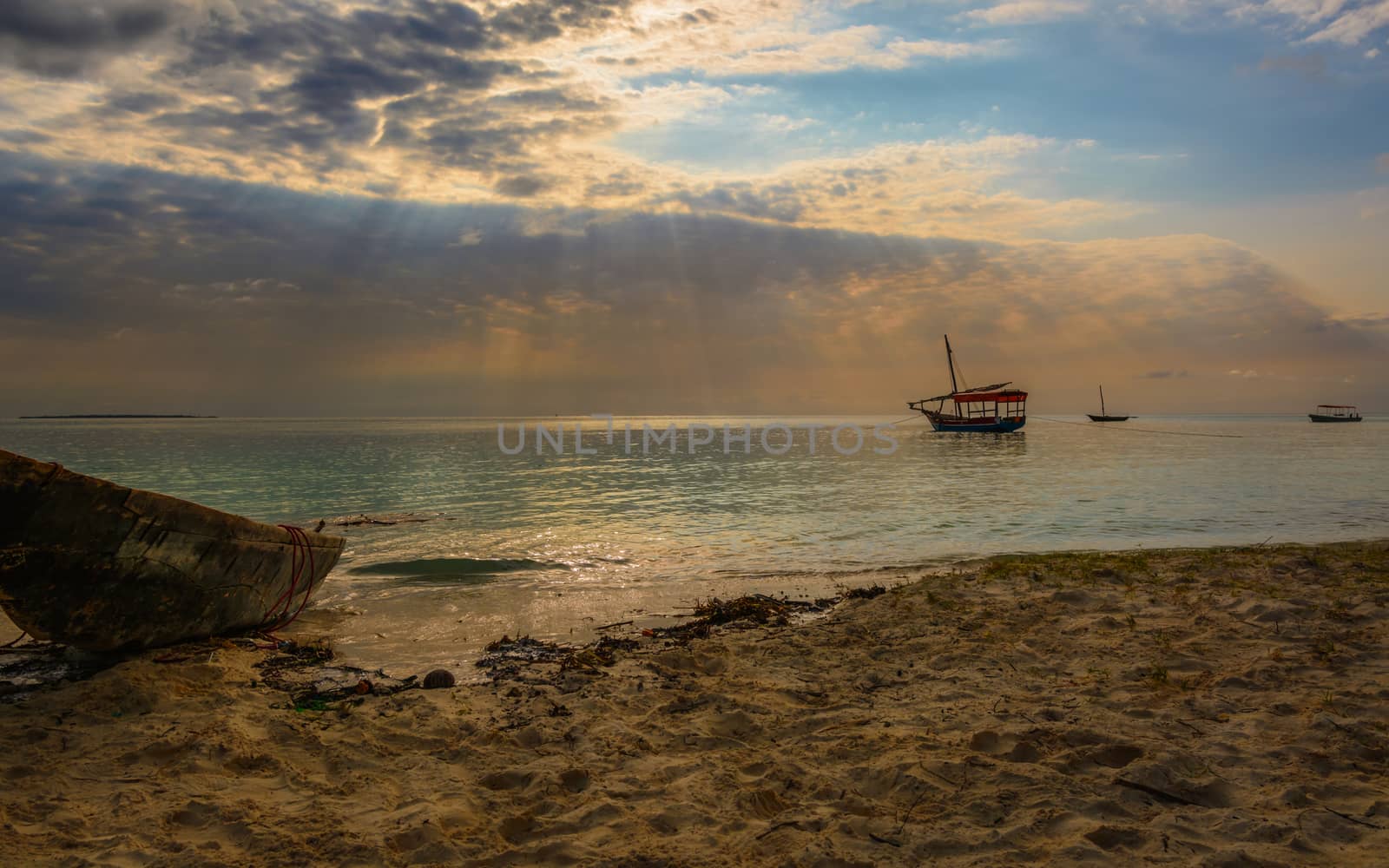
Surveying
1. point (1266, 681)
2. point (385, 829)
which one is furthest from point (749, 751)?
point (1266, 681)

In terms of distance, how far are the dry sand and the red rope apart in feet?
4.71

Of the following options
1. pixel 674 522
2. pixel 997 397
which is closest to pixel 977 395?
pixel 997 397

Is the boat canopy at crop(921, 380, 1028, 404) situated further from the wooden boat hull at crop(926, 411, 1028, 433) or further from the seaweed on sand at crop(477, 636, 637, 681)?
the seaweed on sand at crop(477, 636, 637, 681)

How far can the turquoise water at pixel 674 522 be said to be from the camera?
11422mm

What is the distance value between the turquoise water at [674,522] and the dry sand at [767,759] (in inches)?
112

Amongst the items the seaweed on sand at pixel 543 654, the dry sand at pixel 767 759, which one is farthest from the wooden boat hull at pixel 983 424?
the seaweed on sand at pixel 543 654

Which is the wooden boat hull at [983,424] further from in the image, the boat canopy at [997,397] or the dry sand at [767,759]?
the dry sand at [767,759]

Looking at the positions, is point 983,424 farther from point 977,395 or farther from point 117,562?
point 117,562

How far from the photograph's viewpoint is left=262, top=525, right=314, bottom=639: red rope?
929 centimetres

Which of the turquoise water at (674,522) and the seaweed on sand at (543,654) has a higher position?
the seaweed on sand at (543,654)

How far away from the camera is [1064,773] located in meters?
4.74

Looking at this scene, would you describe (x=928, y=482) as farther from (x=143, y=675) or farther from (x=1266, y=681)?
(x=143, y=675)

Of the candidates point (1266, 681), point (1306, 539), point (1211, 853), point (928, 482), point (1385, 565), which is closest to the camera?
point (1211, 853)

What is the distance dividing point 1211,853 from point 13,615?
9.45 meters
